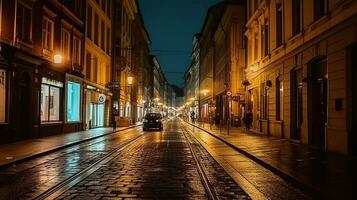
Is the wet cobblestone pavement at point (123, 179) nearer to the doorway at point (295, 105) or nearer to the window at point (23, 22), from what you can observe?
the doorway at point (295, 105)

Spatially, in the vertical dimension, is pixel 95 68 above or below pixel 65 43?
below

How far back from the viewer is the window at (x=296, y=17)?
25062 millimetres

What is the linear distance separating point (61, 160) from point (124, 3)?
50.9 meters

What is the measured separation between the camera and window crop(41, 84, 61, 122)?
29484 millimetres

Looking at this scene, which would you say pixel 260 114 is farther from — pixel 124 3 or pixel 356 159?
pixel 124 3

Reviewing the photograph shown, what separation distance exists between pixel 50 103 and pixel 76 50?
26.0ft

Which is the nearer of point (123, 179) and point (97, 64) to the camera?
point (123, 179)

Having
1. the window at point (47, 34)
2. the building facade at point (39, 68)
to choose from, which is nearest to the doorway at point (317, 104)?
the building facade at point (39, 68)

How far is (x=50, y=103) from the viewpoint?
3102cm

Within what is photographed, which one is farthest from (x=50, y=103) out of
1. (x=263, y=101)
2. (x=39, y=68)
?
(x=263, y=101)

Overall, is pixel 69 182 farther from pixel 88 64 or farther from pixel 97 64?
pixel 97 64

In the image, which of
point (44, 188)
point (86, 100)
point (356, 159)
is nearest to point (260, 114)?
point (86, 100)

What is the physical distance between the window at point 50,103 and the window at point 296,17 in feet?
48.2

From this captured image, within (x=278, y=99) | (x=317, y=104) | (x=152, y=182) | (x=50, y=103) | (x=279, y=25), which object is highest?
(x=279, y=25)
